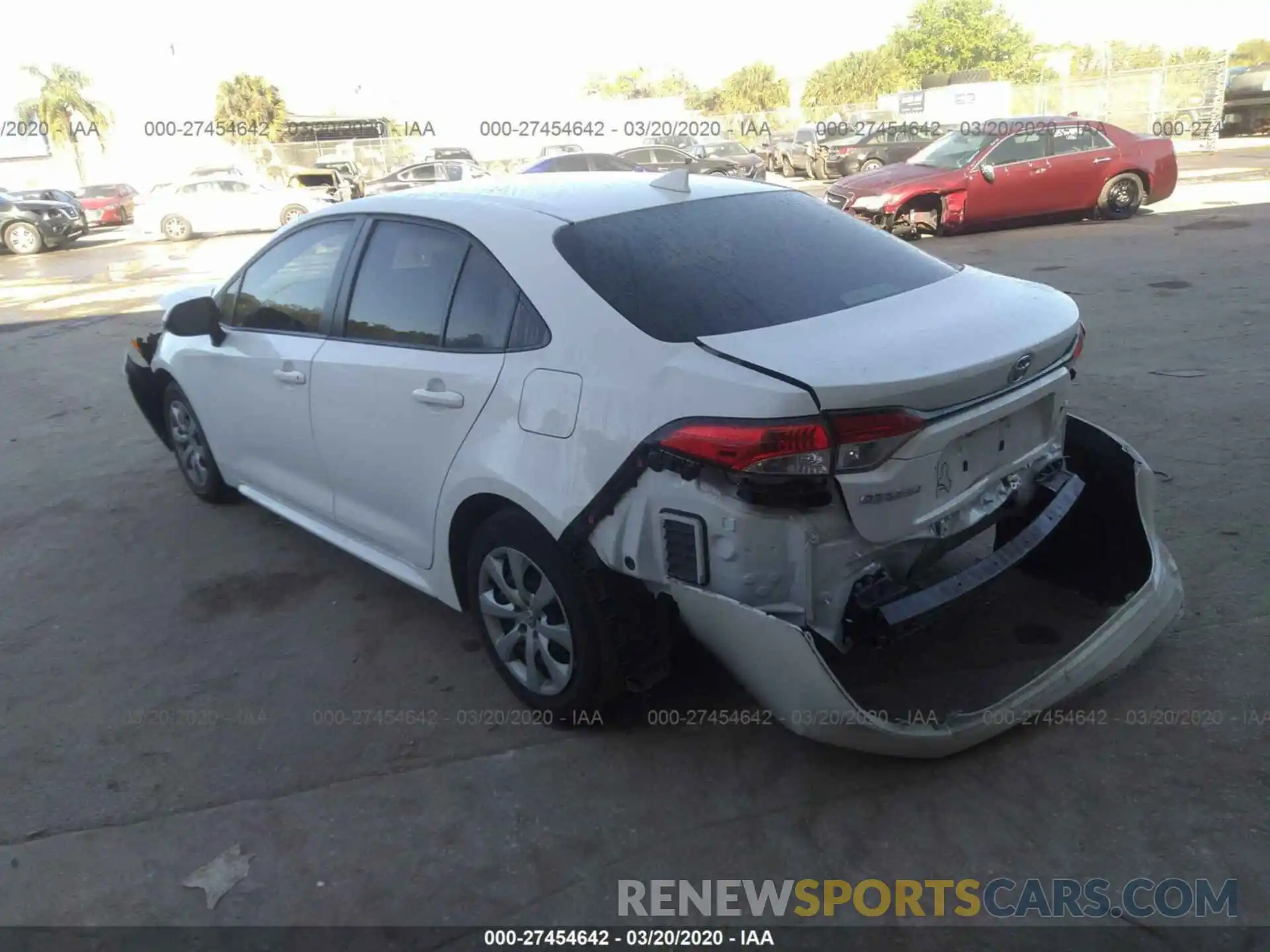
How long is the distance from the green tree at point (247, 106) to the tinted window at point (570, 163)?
1735 inches

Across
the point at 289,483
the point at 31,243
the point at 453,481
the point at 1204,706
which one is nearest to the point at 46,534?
the point at 289,483

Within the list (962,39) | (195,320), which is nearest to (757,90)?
(962,39)

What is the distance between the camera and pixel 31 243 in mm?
22469

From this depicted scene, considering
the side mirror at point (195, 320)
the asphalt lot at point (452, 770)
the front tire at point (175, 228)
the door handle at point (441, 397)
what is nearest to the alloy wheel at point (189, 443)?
the asphalt lot at point (452, 770)

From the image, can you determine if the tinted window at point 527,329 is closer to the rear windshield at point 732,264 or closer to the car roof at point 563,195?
the rear windshield at point 732,264

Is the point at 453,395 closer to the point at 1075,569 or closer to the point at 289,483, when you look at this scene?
the point at 289,483

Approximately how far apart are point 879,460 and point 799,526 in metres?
0.27

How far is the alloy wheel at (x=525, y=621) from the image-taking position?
3.11 m

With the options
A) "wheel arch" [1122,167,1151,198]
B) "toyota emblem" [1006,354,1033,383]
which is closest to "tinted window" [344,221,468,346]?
"toyota emblem" [1006,354,1033,383]

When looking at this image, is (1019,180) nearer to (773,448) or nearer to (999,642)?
(999,642)

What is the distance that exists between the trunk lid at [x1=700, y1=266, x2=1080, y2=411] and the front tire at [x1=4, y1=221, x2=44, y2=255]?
24.3 meters

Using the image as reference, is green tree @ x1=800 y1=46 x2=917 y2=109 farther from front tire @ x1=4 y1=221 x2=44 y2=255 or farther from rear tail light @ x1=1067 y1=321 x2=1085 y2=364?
rear tail light @ x1=1067 y1=321 x2=1085 y2=364

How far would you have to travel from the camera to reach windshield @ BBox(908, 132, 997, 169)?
13.8 m

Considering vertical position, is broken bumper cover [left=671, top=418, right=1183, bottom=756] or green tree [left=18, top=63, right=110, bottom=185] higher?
green tree [left=18, top=63, right=110, bottom=185]
